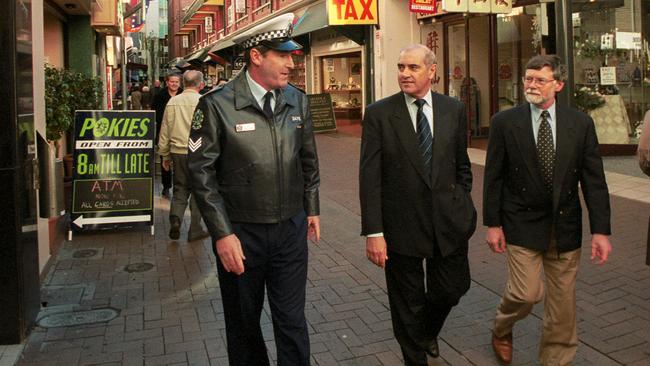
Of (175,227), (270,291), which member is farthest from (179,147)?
(270,291)

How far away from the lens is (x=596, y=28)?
12.2 metres

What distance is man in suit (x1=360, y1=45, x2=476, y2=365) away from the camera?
138 inches

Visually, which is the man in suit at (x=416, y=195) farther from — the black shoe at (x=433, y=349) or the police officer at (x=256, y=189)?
the police officer at (x=256, y=189)

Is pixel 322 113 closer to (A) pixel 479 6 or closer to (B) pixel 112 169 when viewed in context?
(A) pixel 479 6

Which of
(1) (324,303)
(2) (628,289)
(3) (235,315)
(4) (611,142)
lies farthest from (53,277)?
(4) (611,142)

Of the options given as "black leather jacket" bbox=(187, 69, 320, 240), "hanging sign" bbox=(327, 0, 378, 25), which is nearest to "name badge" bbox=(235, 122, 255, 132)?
"black leather jacket" bbox=(187, 69, 320, 240)

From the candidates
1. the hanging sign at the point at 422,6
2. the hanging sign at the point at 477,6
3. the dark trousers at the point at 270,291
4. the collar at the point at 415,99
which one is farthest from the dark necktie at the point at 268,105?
the hanging sign at the point at 422,6

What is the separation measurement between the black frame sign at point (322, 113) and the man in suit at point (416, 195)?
1459 cm

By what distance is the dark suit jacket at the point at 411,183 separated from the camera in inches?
138

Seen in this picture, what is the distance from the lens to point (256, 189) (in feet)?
9.99

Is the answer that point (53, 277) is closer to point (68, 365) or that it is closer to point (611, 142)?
point (68, 365)

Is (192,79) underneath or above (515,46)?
underneath

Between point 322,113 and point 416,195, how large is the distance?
49.1ft

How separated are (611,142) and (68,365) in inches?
432
